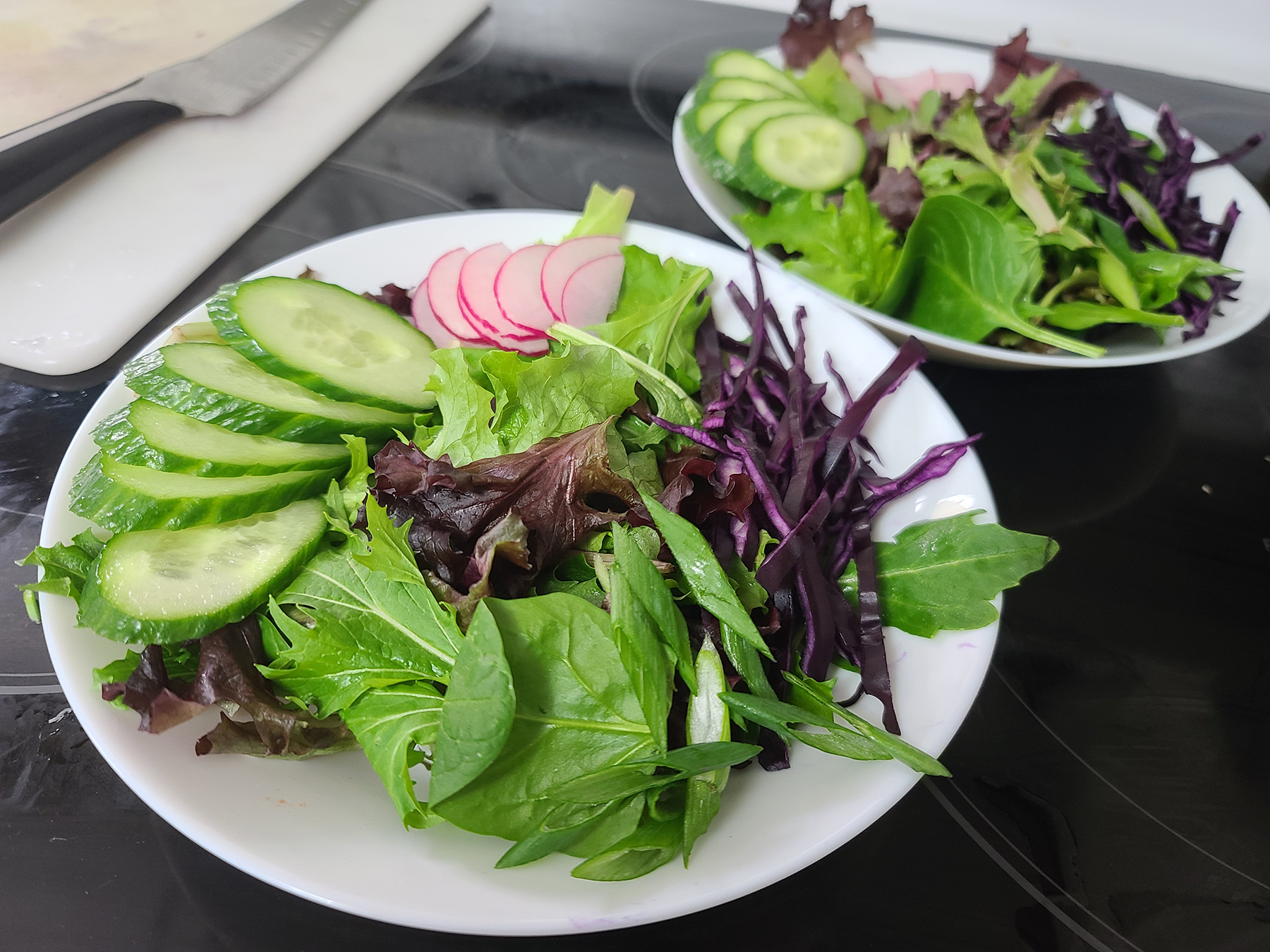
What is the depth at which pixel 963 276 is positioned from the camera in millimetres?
1133

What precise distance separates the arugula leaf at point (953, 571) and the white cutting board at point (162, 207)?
47.5 inches

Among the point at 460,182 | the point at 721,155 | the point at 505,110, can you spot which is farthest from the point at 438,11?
the point at 721,155

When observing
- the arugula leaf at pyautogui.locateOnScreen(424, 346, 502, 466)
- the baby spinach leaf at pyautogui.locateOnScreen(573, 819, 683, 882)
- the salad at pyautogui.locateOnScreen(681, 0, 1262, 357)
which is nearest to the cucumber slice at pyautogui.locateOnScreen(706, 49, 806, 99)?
the salad at pyautogui.locateOnScreen(681, 0, 1262, 357)

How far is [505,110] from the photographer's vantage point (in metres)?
1.80

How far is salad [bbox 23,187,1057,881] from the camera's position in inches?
24.4

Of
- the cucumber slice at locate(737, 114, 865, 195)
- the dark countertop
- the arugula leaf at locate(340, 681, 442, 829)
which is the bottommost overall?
the dark countertop

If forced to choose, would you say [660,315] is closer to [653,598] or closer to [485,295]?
[485,295]

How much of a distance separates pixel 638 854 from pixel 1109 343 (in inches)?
44.0

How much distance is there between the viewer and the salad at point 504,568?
619 millimetres

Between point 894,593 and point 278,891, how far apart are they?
69 centimetres

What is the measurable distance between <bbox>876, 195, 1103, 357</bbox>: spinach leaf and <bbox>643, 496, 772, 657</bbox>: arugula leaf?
67 cm

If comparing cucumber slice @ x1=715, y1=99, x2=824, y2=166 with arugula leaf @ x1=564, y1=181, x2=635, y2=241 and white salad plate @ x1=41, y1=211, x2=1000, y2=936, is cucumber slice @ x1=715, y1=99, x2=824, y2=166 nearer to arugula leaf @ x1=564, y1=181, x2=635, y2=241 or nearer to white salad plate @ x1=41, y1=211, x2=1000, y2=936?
arugula leaf @ x1=564, y1=181, x2=635, y2=241

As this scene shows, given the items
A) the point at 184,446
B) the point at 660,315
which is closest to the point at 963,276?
the point at 660,315

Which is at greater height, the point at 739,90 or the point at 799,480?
the point at 739,90
